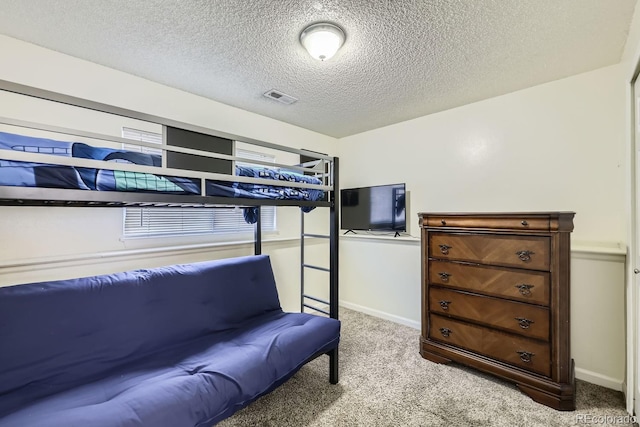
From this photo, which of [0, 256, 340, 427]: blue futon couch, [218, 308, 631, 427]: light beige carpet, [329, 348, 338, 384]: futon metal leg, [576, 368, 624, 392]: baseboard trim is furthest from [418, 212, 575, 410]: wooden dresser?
[0, 256, 340, 427]: blue futon couch

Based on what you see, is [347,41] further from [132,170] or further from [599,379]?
[599,379]

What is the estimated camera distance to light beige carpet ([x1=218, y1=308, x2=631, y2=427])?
1.67 metres

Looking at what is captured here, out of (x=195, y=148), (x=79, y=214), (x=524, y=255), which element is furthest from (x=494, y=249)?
(x=79, y=214)

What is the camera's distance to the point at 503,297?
203cm

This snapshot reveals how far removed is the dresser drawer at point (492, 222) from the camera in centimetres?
187

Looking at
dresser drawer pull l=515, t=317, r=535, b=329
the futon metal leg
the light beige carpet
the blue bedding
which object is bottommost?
the light beige carpet

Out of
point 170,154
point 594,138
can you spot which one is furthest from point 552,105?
point 170,154

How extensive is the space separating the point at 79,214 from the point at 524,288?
3.17 meters

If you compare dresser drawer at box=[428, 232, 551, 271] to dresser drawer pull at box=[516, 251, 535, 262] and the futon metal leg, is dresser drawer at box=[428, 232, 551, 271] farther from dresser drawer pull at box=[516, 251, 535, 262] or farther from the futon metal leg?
the futon metal leg

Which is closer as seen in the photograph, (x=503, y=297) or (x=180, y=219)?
(x=503, y=297)

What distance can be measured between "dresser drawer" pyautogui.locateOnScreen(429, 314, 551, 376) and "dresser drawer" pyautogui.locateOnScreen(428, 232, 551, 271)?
0.52m

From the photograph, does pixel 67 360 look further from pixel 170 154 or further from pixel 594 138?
pixel 594 138

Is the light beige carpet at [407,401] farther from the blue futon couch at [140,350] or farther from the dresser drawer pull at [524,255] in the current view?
the dresser drawer pull at [524,255]

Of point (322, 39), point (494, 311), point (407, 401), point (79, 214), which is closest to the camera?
point (322, 39)
